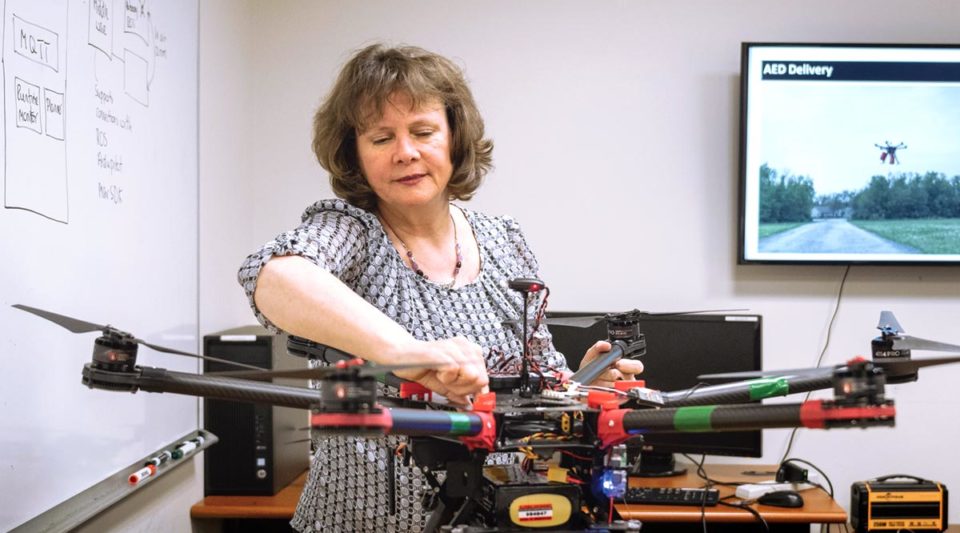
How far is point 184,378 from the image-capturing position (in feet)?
3.32

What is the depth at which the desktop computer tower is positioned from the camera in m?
2.85

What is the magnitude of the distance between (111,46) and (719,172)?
218cm

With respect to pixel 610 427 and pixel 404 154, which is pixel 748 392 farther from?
pixel 404 154

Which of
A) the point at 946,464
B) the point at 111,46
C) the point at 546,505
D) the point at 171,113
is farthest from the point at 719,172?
the point at 546,505

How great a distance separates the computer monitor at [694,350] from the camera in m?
3.22

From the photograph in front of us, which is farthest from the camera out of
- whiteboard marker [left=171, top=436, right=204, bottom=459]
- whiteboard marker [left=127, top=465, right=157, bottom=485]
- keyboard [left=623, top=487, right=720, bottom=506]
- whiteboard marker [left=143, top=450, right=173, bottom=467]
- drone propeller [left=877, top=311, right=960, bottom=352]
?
keyboard [left=623, top=487, right=720, bottom=506]

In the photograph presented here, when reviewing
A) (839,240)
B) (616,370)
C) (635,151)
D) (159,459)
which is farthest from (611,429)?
(839,240)

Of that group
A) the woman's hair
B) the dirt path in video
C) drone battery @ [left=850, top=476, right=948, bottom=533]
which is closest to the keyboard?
drone battery @ [left=850, top=476, right=948, bottom=533]

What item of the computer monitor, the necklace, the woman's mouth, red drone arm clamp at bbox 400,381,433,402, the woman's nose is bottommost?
the computer monitor

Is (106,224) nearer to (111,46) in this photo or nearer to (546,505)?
(111,46)

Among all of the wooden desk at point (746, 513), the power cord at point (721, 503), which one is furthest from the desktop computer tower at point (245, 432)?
the power cord at point (721, 503)

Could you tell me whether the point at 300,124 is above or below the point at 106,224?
above

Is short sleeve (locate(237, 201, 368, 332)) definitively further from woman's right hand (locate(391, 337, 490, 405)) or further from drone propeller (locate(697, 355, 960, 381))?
drone propeller (locate(697, 355, 960, 381))

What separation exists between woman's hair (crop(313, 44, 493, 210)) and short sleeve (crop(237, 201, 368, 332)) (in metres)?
0.13
